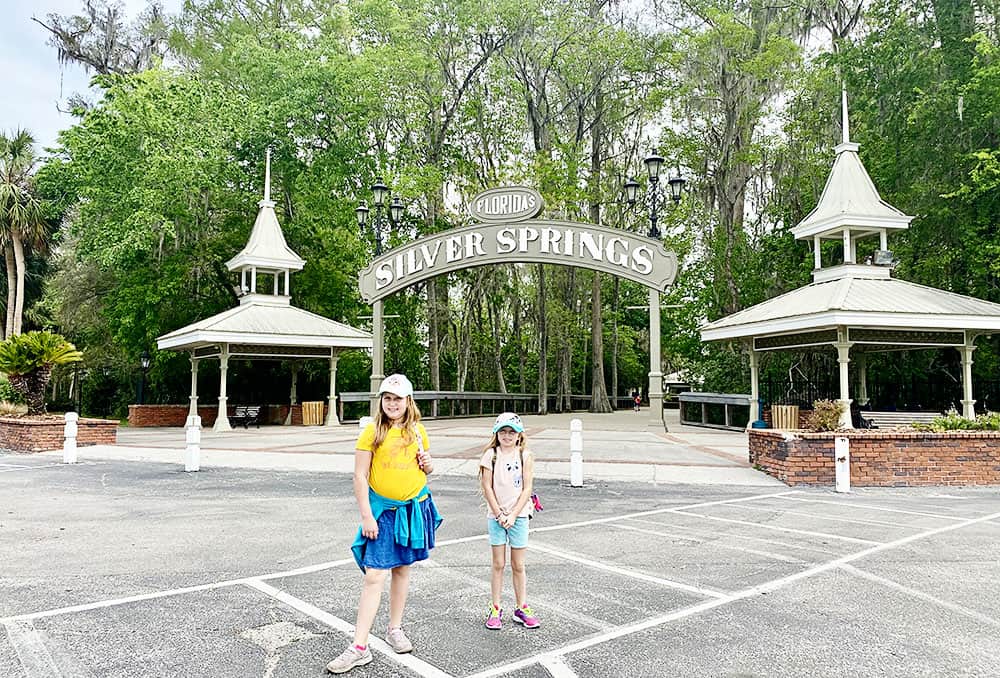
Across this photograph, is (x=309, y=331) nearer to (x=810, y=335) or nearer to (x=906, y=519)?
(x=810, y=335)

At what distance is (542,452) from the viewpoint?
14.7 meters

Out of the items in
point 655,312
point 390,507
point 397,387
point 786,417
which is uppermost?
point 655,312

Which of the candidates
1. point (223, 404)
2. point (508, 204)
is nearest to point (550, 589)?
point (508, 204)

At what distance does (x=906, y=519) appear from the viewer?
8.30 m

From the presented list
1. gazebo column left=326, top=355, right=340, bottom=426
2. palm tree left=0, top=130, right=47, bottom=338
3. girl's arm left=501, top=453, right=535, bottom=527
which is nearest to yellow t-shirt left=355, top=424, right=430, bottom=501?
Answer: girl's arm left=501, top=453, right=535, bottom=527

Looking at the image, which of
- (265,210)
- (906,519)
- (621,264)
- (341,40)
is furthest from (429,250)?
(341,40)

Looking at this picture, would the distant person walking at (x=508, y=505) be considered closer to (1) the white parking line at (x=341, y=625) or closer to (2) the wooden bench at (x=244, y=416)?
(1) the white parking line at (x=341, y=625)

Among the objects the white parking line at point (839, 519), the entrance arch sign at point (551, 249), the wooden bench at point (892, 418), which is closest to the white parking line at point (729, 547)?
the white parking line at point (839, 519)

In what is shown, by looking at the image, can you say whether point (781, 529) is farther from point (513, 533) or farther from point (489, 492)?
point (489, 492)

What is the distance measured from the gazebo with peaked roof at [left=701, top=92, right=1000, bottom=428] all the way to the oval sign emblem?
Answer: 242 inches

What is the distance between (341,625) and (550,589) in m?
1.62

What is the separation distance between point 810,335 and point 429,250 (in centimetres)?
1034

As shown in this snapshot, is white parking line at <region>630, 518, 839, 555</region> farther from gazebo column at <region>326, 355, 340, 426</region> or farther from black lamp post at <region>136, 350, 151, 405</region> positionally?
black lamp post at <region>136, 350, 151, 405</region>

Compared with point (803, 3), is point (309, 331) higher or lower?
lower
